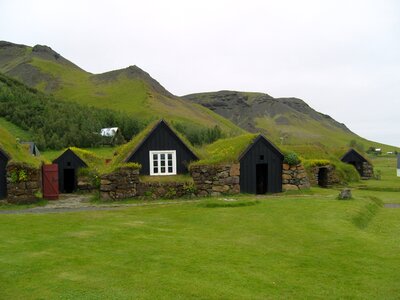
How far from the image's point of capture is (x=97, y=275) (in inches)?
420

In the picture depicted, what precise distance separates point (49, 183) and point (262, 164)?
1651cm

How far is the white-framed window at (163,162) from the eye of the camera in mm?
31047

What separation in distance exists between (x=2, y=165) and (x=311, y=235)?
68.0 feet

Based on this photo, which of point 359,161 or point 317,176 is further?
point 359,161

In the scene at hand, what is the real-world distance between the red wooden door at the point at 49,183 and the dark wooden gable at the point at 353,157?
37.8 meters

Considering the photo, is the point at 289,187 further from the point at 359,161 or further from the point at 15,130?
the point at 15,130

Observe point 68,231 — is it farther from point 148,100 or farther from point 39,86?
point 39,86

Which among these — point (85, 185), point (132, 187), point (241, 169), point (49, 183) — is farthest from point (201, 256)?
point (85, 185)

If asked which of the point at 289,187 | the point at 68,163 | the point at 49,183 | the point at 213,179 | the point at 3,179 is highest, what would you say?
the point at 68,163

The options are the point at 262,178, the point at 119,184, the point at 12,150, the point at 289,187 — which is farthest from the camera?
the point at 262,178

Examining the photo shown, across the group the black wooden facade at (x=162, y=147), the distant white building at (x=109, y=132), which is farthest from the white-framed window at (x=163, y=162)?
the distant white building at (x=109, y=132)

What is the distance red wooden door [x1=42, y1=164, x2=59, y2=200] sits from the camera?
30.7 m

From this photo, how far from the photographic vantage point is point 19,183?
1034 inches

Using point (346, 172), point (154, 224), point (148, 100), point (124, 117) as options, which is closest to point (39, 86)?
point (148, 100)
